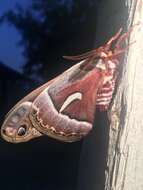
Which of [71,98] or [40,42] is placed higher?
[40,42]

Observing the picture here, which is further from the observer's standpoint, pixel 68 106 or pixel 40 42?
pixel 40 42

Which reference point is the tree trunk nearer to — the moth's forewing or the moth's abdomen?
the moth's abdomen

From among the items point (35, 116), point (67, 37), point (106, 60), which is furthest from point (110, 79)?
point (67, 37)

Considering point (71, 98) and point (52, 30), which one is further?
point (52, 30)

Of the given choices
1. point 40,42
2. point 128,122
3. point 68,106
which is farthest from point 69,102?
point 40,42

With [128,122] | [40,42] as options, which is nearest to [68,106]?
[128,122]

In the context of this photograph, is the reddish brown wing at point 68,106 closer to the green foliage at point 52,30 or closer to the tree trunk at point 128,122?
the tree trunk at point 128,122

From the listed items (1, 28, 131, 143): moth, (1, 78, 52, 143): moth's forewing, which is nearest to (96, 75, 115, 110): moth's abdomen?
(1, 28, 131, 143): moth

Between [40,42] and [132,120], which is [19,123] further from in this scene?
[40,42]

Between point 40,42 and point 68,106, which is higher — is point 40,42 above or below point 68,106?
above

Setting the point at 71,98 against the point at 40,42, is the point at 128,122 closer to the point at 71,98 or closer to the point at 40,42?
the point at 71,98
